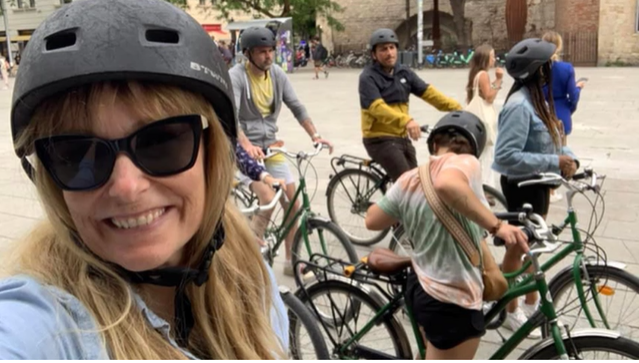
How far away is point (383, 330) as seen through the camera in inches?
121

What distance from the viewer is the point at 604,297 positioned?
3.31 m

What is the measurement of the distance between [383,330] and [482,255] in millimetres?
727

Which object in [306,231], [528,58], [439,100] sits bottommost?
[306,231]

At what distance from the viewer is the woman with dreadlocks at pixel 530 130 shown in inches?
143

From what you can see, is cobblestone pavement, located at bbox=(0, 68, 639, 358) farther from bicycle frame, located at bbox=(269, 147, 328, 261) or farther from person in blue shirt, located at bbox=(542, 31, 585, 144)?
person in blue shirt, located at bbox=(542, 31, 585, 144)

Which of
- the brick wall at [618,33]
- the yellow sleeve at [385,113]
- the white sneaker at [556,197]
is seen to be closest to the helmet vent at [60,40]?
the yellow sleeve at [385,113]

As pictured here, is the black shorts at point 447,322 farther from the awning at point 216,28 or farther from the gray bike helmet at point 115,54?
the awning at point 216,28

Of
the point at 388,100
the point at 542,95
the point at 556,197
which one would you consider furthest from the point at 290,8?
the point at 542,95

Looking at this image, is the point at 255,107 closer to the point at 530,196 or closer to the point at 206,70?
the point at 530,196

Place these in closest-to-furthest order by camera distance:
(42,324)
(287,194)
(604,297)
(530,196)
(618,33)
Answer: (42,324), (604,297), (530,196), (287,194), (618,33)

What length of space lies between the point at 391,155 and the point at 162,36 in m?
3.95

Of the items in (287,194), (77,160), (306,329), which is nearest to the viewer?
(77,160)

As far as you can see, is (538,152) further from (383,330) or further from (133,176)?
(133,176)

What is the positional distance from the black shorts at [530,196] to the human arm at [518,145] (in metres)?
0.14
